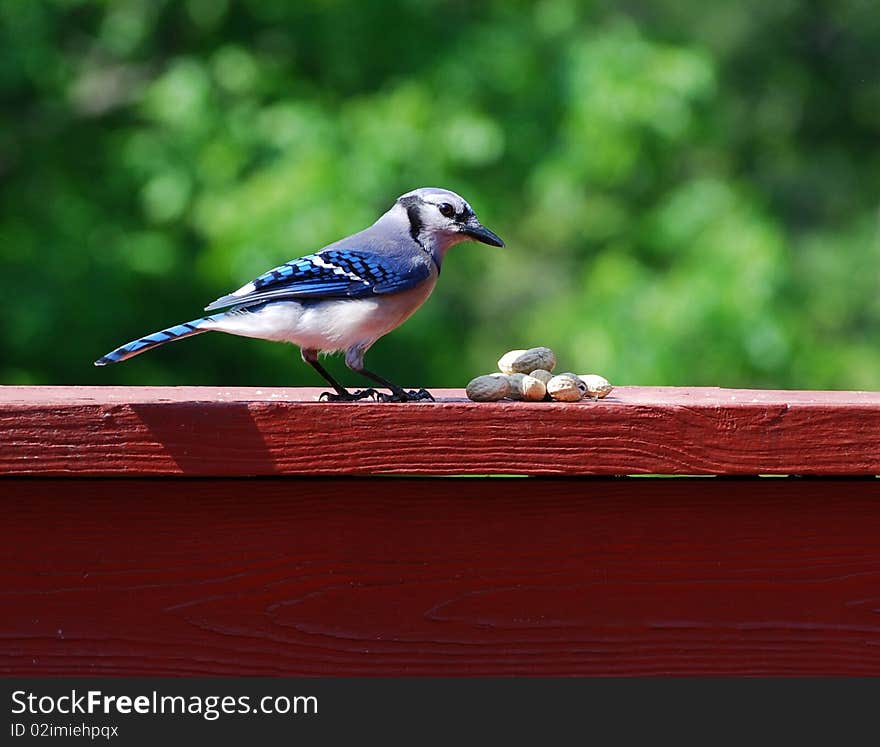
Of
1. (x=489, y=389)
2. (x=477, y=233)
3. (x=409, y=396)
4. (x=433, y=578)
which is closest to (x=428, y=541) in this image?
(x=433, y=578)

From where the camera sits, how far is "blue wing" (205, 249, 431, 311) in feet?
7.68

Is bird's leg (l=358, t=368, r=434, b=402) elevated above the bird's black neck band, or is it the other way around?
the bird's black neck band

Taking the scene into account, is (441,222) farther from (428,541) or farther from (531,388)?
(428,541)

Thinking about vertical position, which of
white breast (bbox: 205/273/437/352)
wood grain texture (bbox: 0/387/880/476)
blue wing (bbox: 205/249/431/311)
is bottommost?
wood grain texture (bbox: 0/387/880/476)

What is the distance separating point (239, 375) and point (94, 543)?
19.8 ft

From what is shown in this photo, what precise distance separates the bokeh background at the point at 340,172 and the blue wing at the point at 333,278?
3.34 m

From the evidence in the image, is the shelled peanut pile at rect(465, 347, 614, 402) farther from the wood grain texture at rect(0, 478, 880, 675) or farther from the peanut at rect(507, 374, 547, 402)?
the wood grain texture at rect(0, 478, 880, 675)

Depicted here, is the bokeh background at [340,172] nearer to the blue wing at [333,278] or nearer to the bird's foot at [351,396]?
the blue wing at [333,278]

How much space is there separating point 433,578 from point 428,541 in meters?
0.04

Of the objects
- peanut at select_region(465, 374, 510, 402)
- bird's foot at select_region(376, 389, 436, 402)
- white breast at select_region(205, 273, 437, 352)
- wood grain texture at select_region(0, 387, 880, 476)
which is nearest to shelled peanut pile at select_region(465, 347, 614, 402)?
peanut at select_region(465, 374, 510, 402)

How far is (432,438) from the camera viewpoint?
5.27 feet

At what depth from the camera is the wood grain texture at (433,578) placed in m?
1.61

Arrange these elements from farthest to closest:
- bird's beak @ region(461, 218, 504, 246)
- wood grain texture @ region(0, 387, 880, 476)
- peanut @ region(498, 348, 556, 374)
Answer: bird's beak @ region(461, 218, 504, 246)
peanut @ region(498, 348, 556, 374)
wood grain texture @ region(0, 387, 880, 476)

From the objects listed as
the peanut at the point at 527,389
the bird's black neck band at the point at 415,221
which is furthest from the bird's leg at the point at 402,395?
the bird's black neck band at the point at 415,221
